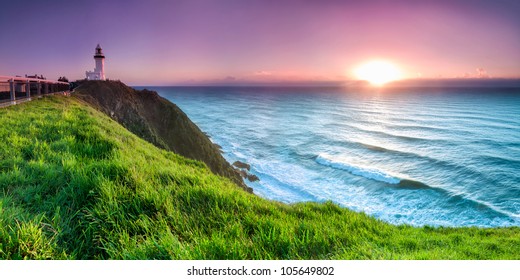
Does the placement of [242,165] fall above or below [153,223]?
below

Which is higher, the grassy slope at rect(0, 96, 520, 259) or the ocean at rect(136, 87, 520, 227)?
the grassy slope at rect(0, 96, 520, 259)

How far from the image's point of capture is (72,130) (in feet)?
24.9

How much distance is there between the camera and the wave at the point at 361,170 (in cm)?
2560

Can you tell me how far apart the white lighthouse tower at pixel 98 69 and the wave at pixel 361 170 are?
91.3ft

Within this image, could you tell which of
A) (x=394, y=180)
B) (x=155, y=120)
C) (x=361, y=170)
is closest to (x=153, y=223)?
(x=394, y=180)

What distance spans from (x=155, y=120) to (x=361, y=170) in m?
21.0

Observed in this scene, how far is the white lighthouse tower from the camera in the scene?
35906 mm

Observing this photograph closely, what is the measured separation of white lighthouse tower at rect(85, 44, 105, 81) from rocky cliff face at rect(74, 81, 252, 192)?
457cm

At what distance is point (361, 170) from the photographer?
1096 inches

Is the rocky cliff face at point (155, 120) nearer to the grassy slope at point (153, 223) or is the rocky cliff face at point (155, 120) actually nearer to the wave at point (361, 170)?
the wave at point (361, 170)

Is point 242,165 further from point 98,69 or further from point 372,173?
point 98,69

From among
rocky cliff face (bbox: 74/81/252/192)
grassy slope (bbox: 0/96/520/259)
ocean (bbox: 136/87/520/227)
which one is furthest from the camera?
rocky cliff face (bbox: 74/81/252/192)

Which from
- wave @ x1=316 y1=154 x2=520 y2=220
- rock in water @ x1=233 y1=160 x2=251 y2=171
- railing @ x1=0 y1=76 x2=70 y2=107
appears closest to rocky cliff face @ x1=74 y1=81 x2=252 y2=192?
rock in water @ x1=233 y1=160 x2=251 y2=171

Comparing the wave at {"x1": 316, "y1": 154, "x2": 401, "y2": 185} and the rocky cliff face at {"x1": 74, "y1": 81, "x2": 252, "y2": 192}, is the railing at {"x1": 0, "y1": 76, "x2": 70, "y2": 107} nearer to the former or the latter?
the rocky cliff face at {"x1": 74, "y1": 81, "x2": 252, "y2": 192}
